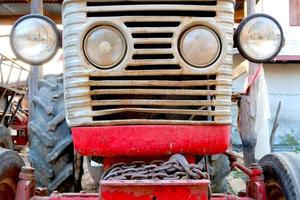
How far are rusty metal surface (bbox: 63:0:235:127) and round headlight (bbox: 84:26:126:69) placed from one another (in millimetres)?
32

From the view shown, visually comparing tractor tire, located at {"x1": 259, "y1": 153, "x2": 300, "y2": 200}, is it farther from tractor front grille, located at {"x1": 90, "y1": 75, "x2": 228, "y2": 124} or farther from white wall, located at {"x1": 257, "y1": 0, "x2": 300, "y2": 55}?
white wall, located at {"x1": 257, "y1": 0, "x2": 300, "y2": 55}

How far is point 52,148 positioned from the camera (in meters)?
4.40

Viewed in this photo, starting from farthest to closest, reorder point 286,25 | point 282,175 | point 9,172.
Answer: point 286,25 < point 9,172 < point 282,175

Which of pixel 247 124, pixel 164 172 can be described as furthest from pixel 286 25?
pixel 164 172

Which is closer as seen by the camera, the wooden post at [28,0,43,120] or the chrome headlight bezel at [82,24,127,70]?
the chrome headlight bezel at [82,24,127,70]

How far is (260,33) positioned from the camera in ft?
10.8

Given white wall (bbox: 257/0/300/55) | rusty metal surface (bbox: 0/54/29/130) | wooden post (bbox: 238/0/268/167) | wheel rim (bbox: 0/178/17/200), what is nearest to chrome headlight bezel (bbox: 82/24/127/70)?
wheel rim (bbox: 0/178/17/200)

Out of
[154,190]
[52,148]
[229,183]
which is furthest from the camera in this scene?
[229,183]

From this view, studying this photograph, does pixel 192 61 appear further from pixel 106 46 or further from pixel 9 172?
pixel 9 172

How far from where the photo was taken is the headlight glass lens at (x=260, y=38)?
3295 millimetres

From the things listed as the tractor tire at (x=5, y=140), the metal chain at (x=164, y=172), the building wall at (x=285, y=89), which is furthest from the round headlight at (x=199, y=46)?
the building wall at (x=285, y=89)

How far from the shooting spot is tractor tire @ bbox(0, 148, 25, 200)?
364cm

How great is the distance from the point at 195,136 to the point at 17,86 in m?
10.2

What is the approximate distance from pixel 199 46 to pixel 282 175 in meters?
1.04
